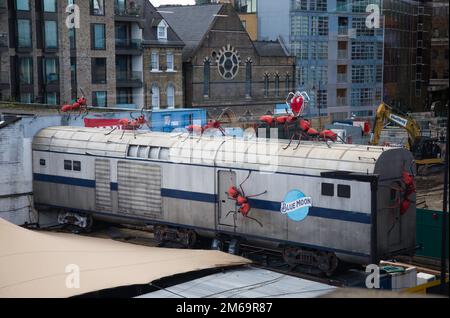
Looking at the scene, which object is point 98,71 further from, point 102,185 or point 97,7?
point 102,185

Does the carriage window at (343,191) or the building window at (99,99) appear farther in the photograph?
the building window at (99,99)

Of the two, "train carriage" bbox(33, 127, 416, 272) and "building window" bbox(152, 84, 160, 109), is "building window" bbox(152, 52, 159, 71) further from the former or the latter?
"train carriage" bbox(33, 127, 416, 272)

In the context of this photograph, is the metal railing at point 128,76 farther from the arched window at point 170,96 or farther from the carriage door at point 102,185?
the carriage door at point 102,185

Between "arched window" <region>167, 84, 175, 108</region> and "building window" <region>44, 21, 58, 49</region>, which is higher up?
"building window" <region>44, 21, 58, 49</region>

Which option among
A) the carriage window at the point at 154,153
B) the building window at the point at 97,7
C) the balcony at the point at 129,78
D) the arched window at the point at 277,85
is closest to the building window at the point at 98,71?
the balcony at the point at 129,78

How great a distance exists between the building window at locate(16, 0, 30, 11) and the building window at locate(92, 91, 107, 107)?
5654mm

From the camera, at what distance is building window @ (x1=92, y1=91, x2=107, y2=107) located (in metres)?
37.9

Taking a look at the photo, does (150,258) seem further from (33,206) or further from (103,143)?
(33,206)

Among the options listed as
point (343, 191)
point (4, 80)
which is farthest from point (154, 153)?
point (4, 80)

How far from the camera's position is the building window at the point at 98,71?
38.2 meters

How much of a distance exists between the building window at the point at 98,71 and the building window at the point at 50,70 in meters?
2.14

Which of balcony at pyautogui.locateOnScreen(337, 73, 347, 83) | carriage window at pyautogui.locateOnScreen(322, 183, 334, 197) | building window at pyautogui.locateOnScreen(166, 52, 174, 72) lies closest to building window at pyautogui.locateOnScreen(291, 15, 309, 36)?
balcony at pyautogui.locateOnScreen(337, 73, 347, 83)

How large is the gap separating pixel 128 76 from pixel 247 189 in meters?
25.0

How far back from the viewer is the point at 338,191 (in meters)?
14.1
